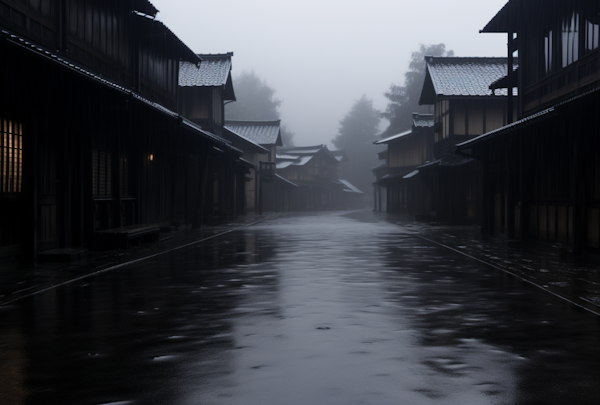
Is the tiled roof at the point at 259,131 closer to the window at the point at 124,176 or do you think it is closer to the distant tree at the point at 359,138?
the distant tree at the point at 359,138

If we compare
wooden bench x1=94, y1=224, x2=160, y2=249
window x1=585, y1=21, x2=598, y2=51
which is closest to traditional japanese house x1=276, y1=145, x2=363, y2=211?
wooden bench x1=94, y1=224, x2=160, y2=249

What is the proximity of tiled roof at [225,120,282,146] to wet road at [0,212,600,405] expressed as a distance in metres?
53.8

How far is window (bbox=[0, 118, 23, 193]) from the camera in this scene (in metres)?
13.5

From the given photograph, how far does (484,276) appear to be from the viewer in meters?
12.0

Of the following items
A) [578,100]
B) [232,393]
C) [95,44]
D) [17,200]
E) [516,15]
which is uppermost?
[516,15]

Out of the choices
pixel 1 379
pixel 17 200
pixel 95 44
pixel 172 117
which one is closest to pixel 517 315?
pixel 1 379

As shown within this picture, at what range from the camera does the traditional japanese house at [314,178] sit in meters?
73.3

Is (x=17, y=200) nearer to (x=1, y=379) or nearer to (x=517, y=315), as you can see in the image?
(x=1, y=379)

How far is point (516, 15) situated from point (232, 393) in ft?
67.6

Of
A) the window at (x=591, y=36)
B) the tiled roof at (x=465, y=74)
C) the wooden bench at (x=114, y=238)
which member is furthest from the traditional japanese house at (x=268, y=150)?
the window at (x=591, y=36)

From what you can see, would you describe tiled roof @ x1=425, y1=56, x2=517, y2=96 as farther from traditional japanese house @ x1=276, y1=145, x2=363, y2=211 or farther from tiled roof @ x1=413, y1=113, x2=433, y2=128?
traditional japanese house @ x1=276, y1=145, x2=363, y2=211

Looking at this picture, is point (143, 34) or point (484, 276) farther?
point (143, 34)

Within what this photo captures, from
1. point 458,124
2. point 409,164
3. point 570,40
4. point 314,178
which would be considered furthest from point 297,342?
point 314,178

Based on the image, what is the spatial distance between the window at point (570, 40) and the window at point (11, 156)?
14.3 metres
